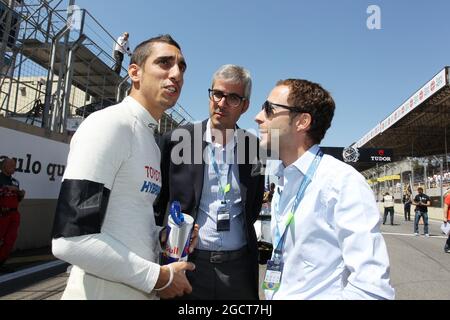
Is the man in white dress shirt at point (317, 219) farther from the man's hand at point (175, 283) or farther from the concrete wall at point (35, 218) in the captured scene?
the concrete wall at point (35, 218)

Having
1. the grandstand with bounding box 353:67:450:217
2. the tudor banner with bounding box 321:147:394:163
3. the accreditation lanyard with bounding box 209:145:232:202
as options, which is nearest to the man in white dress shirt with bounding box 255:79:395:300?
the accreditation lanyard with bounding box 209:145:232:202

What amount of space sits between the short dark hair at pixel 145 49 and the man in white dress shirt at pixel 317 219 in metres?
0.70

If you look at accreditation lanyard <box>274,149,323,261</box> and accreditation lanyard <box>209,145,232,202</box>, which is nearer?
accreditation lanyard <box>274,149,323,261</box>

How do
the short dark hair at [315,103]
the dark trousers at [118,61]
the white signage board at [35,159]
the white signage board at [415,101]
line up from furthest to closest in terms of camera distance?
1. the white signage board at [415,101]
2. the dark trousers at [118,61]
3. the white signage board at [35,159]
4. the short dark hair at [315,103]

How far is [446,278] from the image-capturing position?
6.21 m

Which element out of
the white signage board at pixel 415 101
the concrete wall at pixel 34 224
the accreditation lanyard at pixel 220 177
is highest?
the white signage board at pixel 415 101

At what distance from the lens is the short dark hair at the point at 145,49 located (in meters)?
1.69

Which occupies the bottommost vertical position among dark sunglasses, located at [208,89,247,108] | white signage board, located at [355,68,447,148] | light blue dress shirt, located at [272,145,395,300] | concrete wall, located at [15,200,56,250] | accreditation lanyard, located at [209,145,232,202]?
concrete wall, located at [15,200,56,250]

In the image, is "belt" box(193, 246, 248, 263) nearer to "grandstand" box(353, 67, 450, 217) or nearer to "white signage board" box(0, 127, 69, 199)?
"white signage board" box(0, 127, 69, 199)

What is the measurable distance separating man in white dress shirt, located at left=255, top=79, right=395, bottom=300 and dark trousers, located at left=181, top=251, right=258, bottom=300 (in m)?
0.47

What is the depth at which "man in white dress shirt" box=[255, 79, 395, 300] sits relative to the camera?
4.47 feet

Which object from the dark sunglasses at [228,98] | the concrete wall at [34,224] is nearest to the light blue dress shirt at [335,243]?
the dark sunglasses at [228,98]

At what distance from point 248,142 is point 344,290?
1326 millimetres
